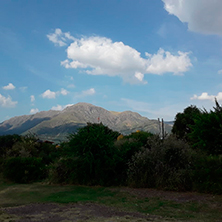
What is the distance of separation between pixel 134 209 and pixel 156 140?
6.69 meters

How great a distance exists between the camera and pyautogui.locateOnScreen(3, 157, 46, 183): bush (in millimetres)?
16234

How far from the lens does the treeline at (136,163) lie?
1087 centimetres

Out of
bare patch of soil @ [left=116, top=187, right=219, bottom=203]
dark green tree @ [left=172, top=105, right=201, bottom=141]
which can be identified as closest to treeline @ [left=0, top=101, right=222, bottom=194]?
bare patch of soil @ [left=116, top=187, right=219, bottom=203]

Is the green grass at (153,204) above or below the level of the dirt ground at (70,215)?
below

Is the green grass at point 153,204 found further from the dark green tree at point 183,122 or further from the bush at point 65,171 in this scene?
the dark green tree at point 183,122

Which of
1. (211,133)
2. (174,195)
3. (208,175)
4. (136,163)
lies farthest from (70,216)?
(211,133)

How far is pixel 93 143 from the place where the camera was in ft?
46.0

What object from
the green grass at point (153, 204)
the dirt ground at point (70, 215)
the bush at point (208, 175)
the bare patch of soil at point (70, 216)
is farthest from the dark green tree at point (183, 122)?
the bare patch of soil at point (70, 216)

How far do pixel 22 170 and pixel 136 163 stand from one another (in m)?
8.55

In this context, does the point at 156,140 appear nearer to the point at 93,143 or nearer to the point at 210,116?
the point at 93,143

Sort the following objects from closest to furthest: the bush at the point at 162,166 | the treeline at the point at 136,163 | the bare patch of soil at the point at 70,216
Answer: the bare patch of soil at the point at 70,216, the treeline at the point at 136,163, the bush at the point at 162,166

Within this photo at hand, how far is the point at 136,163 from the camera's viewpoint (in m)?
13.0

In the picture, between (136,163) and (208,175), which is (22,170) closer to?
(136,163)

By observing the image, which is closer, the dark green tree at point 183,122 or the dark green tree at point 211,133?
the dark green tree at point 211,133
